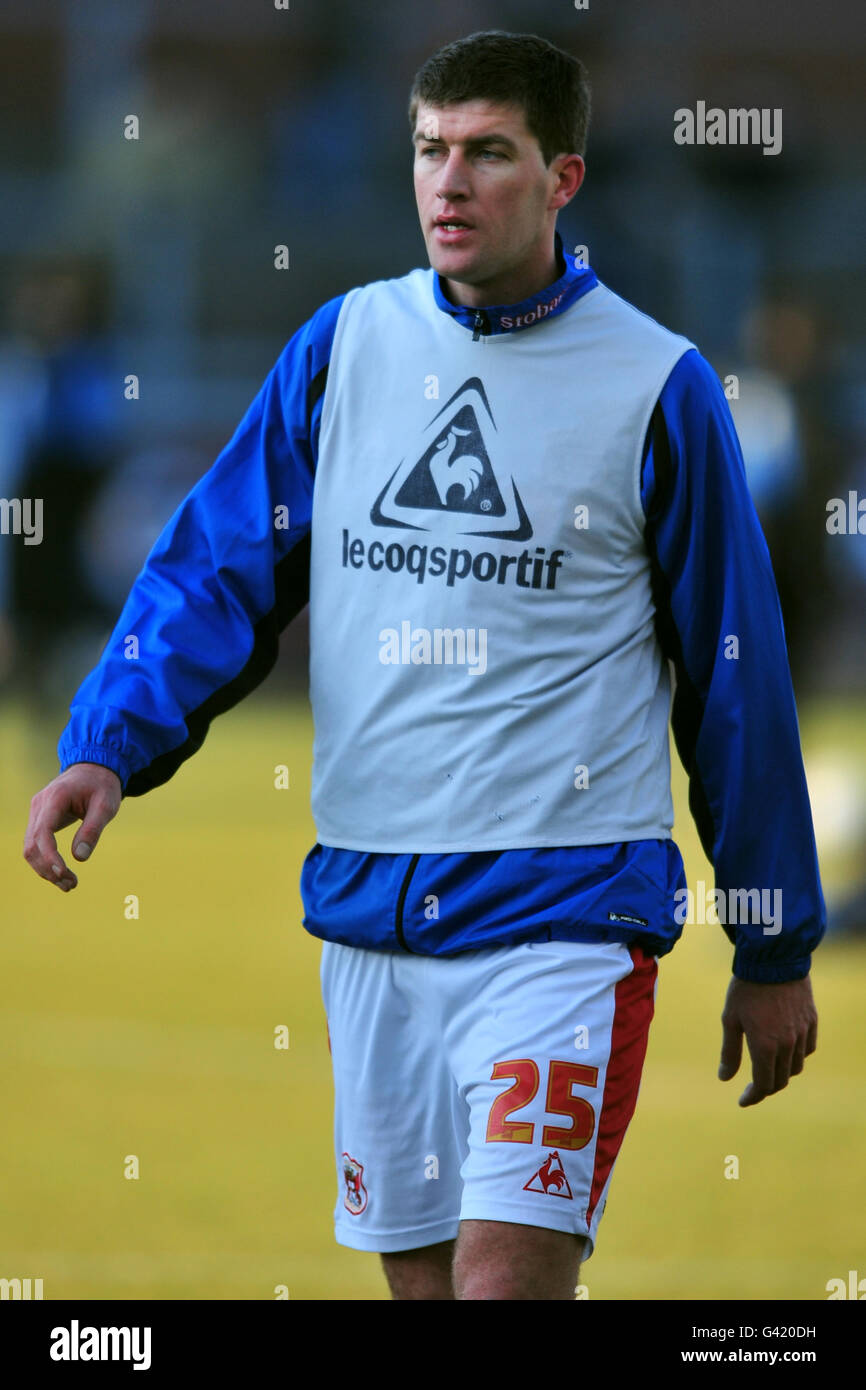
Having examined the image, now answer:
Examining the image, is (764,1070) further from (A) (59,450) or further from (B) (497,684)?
(A) (59,450)

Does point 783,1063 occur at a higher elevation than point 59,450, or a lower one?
lower

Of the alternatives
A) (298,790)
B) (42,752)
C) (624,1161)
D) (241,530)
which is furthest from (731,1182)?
(42,752)

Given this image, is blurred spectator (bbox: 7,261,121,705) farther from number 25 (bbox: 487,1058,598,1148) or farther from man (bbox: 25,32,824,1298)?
number 25 (bbox: 487,1058,598,1148)

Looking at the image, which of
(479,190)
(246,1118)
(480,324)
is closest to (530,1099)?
(480,324)

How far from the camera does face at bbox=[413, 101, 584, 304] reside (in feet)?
10.7

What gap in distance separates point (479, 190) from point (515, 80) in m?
0.19

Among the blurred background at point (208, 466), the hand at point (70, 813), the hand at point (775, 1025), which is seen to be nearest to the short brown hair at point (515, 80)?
the hand at point (70, 813)

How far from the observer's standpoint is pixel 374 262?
644 inches

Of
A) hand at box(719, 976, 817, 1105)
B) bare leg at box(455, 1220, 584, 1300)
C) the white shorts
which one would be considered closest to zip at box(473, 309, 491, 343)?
the white shorts

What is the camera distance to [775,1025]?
3.43 meters

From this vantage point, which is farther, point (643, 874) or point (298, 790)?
point (298, 790)

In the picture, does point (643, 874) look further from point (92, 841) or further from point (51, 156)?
point (51, 156)

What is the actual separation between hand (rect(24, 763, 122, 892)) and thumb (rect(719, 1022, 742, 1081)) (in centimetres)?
111
